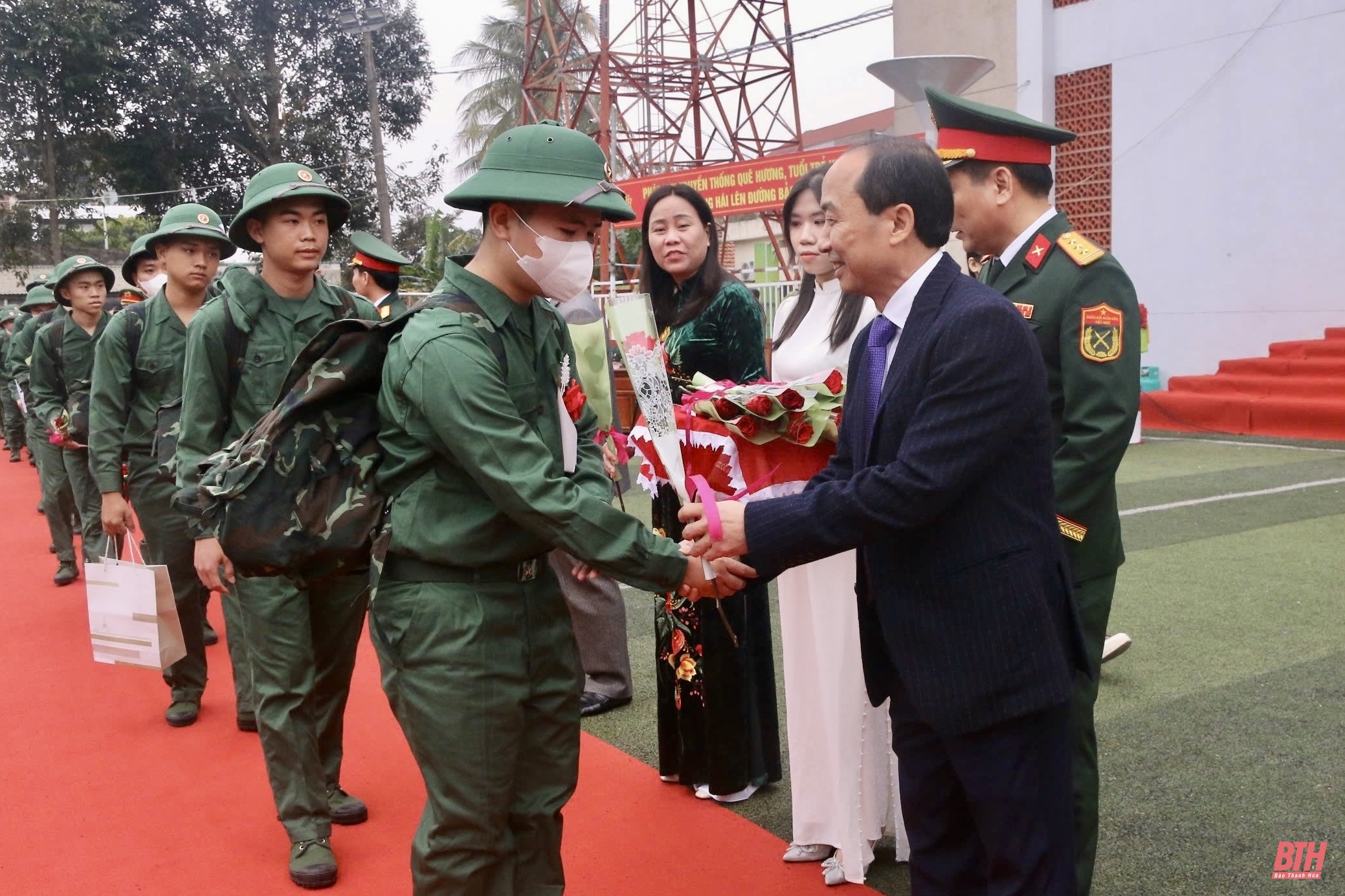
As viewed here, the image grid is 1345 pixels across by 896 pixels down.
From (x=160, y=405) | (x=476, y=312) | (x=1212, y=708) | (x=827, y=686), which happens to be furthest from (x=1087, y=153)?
(x=476, y=312)

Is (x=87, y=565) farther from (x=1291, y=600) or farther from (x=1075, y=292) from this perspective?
(x=1291, y=600)

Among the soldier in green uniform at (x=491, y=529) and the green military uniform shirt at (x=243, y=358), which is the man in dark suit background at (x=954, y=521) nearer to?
the soldier in green uniform at (x=491, y=529)

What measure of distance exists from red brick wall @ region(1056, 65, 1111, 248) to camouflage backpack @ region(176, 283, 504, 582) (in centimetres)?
1381

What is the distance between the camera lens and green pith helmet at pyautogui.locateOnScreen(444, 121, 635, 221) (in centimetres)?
224

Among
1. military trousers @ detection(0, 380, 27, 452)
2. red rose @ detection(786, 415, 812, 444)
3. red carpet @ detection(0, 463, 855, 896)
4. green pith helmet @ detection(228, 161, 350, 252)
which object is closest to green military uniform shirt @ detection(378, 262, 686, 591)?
red rose @ detection(786, 415, 812, 444)

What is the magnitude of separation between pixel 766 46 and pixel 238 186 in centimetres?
1346

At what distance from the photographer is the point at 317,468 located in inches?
92.8

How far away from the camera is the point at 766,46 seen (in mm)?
19562

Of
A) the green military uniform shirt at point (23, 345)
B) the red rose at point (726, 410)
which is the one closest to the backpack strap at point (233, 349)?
the red rose at point (726, 410)

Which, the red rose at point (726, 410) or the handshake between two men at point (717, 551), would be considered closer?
the handshake between two men at point (717, 551)

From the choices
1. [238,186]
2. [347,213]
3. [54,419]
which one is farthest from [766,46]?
[347,213]

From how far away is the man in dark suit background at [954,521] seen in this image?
2004 millimetres

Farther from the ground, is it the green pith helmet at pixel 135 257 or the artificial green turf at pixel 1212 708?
the green pith helmet at pixel 135 257

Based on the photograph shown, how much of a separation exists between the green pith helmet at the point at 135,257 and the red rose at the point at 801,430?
12.8 feet
